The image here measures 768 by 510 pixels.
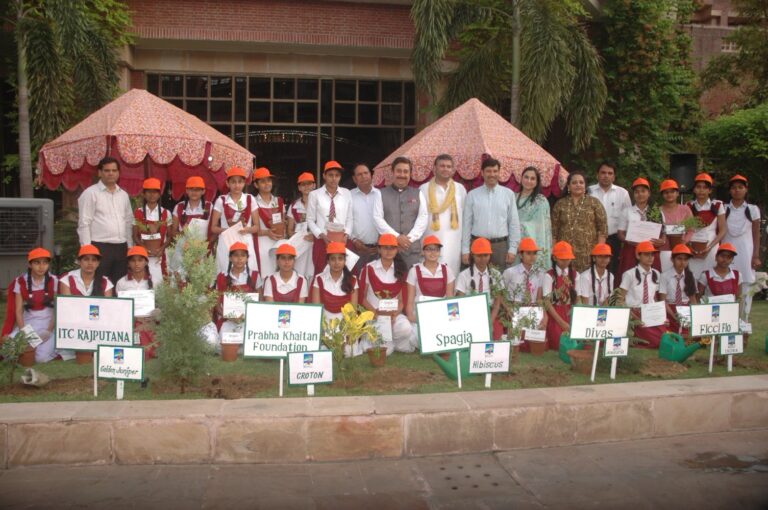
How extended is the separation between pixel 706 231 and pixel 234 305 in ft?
19.0

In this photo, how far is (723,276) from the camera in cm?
809

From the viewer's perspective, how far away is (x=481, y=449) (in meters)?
5.26

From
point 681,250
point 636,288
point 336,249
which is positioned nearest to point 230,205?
point 336,249

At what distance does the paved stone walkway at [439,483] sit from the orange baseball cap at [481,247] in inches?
108

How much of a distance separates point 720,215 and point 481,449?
542 centimetres

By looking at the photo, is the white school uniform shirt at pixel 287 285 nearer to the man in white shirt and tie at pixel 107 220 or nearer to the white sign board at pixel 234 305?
the white sign board at pixel 234 305

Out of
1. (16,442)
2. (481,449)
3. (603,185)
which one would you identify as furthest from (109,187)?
(603,185)

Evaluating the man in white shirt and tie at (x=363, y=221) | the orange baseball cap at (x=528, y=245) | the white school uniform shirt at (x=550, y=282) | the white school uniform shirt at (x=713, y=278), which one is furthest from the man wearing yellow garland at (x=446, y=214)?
the white school uniform shirt at (x=713, y=278)

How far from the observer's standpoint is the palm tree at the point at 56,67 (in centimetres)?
1219

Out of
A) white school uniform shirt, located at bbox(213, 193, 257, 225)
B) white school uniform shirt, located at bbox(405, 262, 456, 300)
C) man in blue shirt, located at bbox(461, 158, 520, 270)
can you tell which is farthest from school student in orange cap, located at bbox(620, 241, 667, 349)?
white school uniform shirt, located at bbox(213, 193, 257, 225)

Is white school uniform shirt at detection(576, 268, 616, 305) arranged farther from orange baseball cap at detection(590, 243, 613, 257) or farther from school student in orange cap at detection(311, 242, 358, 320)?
school student in orange cap at detection(311, 242, 358, 320)

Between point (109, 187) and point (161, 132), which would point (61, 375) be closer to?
point (109, 187)

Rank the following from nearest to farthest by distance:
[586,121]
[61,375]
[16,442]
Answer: [16,442], [61,375], [586,121]

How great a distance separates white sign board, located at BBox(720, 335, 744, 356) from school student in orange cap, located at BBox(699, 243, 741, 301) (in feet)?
4.70
